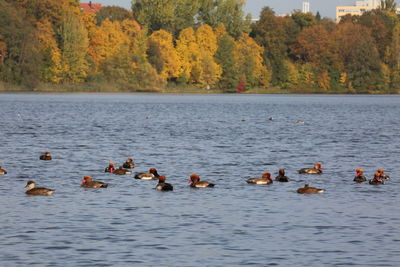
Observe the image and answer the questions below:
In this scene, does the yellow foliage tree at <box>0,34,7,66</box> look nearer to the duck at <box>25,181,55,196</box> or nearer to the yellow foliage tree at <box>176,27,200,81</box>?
the yellow foliage tree at <box>176,27,200,81</box>

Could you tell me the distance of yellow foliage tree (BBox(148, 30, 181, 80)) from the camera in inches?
7446

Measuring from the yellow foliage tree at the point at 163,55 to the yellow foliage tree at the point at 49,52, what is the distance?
75.1 ft

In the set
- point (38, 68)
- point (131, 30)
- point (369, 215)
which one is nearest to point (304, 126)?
Result: point (369, 215)

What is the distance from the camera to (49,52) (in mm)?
172750

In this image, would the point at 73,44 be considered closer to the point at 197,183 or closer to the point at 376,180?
the point at 197,183

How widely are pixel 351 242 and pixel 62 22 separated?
514 ft

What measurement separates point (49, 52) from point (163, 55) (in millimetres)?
27958

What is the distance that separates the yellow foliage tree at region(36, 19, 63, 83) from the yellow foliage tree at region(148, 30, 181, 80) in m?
22.9

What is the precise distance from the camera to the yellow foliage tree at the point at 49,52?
17162 cm

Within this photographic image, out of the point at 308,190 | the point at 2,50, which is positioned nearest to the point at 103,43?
the point at 2,50

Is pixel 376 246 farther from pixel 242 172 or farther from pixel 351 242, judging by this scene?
pixel 242 172

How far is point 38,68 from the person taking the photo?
552 feet

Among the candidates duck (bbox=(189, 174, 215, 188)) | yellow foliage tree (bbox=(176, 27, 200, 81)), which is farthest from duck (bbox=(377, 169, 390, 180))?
yellow foliage tree (bbox=(176, 27, 200, 81))

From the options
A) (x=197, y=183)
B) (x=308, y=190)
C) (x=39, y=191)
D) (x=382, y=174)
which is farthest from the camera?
(x=382, y=174)
